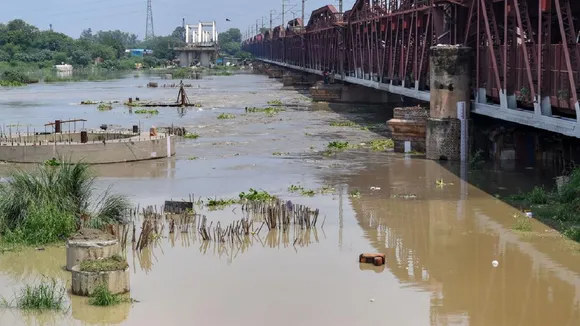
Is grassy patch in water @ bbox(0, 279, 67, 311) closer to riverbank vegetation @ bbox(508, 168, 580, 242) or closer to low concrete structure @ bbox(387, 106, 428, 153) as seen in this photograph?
riverbank vegetation @ bbox(508, 168, 580, 242)

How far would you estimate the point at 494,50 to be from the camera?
28750 mm

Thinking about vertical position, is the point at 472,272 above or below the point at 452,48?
below

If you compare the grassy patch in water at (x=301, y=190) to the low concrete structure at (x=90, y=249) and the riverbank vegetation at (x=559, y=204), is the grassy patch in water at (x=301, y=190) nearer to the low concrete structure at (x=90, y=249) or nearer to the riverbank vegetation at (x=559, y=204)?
the riverbank vegetation at (x=559, y=204)

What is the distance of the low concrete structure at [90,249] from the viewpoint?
52.5ft

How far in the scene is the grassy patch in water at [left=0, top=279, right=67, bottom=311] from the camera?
46.5ft

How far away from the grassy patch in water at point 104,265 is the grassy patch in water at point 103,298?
32cm

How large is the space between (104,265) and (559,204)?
457 inches

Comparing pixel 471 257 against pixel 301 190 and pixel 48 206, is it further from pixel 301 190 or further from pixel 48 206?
pixel 301 190

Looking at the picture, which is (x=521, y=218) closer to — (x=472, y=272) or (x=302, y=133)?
(x=472, y=272)

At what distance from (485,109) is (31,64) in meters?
152

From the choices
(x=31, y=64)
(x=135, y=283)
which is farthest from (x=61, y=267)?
(x=31, y=64)

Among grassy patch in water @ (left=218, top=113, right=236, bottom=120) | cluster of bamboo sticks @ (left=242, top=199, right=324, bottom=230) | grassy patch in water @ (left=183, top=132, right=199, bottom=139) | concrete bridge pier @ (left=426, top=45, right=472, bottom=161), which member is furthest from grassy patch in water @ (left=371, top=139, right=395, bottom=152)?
grassy patch in water @ (left=218, top=113, right=236, bottom=120)

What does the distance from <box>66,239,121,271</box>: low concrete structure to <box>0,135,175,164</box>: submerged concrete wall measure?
573 inches

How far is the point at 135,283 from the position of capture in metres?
16.0
